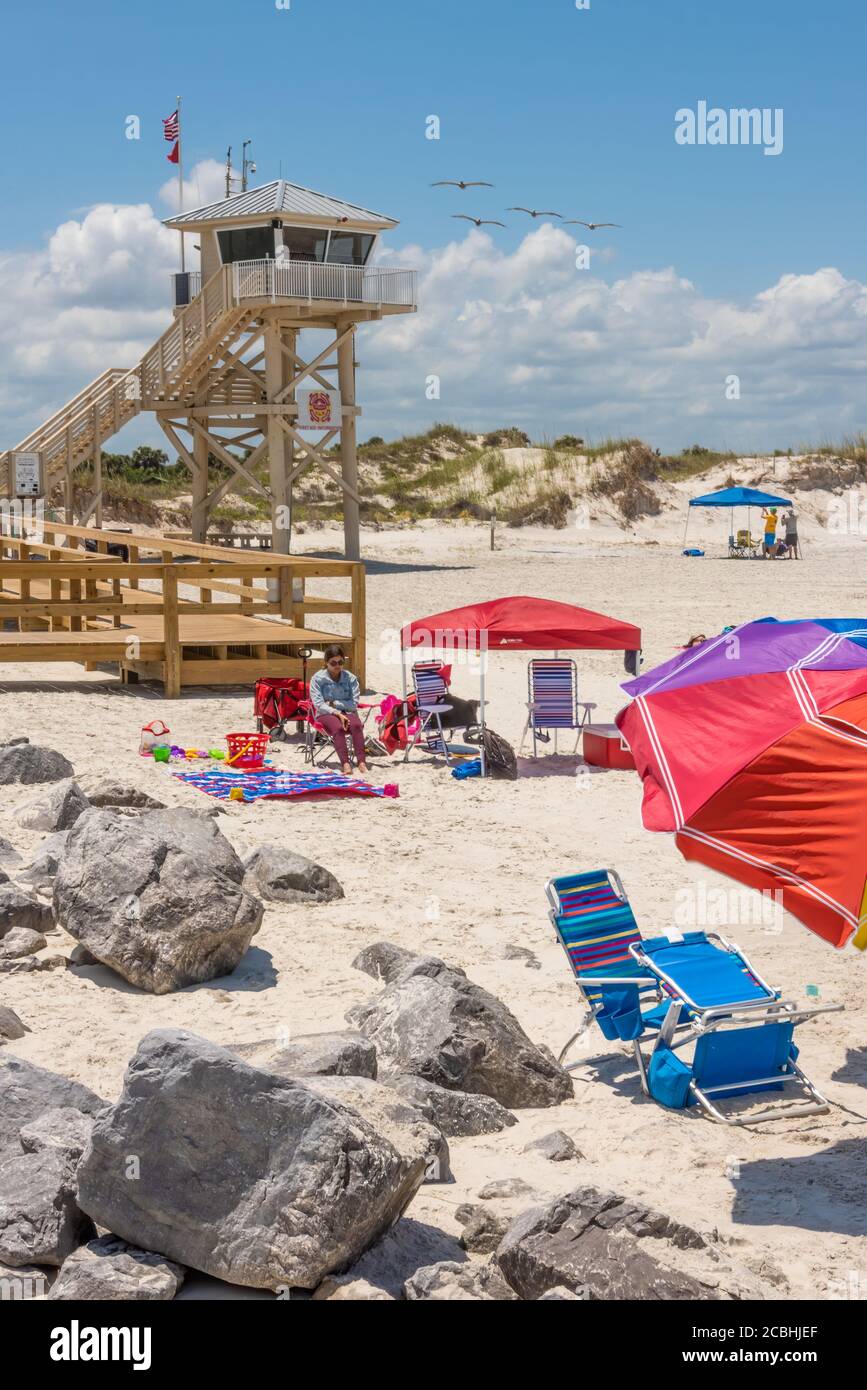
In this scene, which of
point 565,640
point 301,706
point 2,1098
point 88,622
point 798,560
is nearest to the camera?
point 2,1098

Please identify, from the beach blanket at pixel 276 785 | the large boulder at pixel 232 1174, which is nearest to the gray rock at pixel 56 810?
the beach blanket at pixel 276 785

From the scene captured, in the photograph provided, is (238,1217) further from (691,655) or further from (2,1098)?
(691,655)

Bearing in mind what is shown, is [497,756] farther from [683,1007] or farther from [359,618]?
[683,1007]

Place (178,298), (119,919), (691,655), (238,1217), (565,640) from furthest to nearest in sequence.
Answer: (178,298) < (565,640) < (119,919) < (691,655) < (238,1217)

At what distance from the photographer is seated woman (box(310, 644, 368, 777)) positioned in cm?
1466

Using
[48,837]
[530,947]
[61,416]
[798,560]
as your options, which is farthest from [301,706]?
[798,560]

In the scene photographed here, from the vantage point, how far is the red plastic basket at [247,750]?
1439cm

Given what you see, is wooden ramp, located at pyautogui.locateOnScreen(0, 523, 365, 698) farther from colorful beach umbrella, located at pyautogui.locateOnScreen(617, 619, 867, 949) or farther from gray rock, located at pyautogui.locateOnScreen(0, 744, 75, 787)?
colorful beach umbrella, located at pyautogui.locateOnScreen(617, 619, 867, 949)

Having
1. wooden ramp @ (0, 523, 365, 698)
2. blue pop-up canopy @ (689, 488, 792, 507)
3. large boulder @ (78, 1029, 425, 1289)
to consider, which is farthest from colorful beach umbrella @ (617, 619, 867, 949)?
blue pop-up canopy @ (689, 488, 792, 507)

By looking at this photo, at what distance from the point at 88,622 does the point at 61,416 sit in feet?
48.9

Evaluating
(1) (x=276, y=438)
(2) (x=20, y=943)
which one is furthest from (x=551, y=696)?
(1) (x=276, y=438)

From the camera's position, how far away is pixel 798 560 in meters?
40.4

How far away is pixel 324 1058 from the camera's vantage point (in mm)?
6512

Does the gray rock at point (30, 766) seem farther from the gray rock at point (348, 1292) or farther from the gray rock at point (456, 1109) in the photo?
the gray rock at point (348, 1292)
